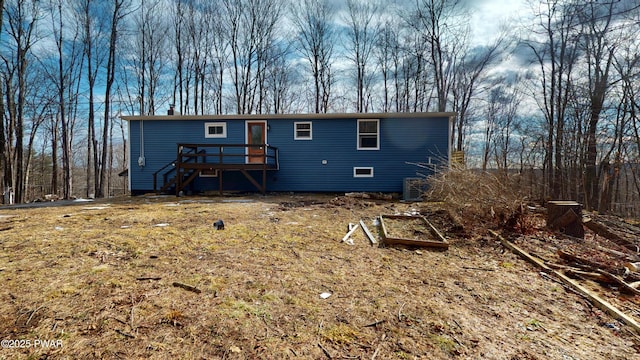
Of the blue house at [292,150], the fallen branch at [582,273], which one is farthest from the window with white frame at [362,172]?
the fallen branch at [582,273]

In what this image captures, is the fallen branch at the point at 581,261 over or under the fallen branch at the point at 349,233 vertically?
under

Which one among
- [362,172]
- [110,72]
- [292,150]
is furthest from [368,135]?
[110,72]

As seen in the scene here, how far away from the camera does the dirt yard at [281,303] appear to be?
1.71m

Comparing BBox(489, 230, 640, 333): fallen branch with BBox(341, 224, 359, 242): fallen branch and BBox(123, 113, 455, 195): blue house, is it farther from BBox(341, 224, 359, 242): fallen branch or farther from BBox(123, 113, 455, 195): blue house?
BBox(123, 113, 455, 195): blue house

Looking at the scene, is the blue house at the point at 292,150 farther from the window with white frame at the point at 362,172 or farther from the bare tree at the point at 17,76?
the bare tree at the point at 17,76

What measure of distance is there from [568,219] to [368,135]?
7070mm

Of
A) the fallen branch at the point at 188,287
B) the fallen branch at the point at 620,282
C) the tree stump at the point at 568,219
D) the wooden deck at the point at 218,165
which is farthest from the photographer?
the wooden deck at the point at 218,165

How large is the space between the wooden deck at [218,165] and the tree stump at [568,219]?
8.18m

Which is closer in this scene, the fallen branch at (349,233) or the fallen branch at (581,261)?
the fallen branch at (581,261)

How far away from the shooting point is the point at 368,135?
1074 centimetres

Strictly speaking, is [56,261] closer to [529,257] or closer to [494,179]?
[529,257]

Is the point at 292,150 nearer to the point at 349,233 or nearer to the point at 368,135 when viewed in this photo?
the point at 368,135

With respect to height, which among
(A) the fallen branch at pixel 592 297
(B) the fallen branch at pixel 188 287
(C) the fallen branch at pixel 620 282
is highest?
(B) the fallen branch at pixel 188 287

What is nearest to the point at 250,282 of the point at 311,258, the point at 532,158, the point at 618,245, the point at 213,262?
the point at 213,262
